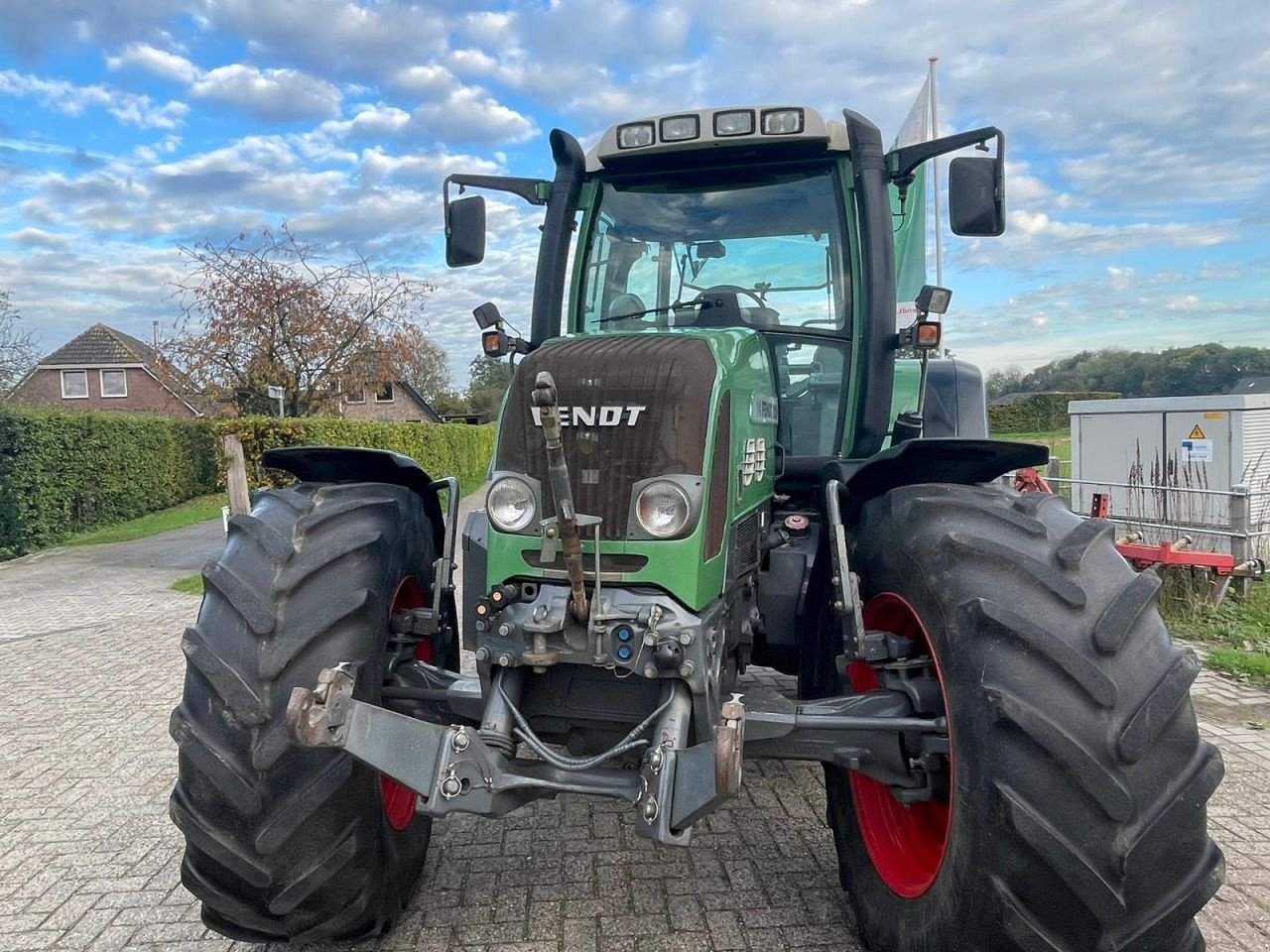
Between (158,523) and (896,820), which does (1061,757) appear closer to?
(896,820)

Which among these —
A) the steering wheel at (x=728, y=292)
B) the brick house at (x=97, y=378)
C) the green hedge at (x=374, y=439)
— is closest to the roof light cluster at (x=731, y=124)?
the steering wheel at (x=728, y=292)

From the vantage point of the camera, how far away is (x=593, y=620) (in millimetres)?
2430

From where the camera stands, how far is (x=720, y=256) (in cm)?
407

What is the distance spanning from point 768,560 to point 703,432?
948 mm

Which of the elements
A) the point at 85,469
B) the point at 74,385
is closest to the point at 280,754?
the point at 85,469

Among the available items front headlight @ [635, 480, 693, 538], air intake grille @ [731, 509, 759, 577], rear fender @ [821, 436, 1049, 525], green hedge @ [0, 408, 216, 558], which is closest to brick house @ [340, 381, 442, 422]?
green hedge @ [0, 408, 216, 558]

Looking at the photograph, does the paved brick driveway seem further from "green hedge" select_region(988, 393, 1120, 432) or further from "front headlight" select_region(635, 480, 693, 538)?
"green hedge" select_region(988, 393, 1120, 432)

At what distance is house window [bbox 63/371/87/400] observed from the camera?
4428cm

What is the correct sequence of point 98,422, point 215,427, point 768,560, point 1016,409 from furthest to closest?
point 1016,409 → point 98,422 → point 215,427 → point 768,560

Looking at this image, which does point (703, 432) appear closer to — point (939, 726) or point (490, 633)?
point (490, 633)

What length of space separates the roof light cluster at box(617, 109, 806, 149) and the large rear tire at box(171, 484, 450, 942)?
1992 millimetres

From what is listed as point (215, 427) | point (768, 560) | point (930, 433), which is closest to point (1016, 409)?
point (215, 427)

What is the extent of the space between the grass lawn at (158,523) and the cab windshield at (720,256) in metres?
13.3

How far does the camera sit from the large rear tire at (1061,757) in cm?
204
